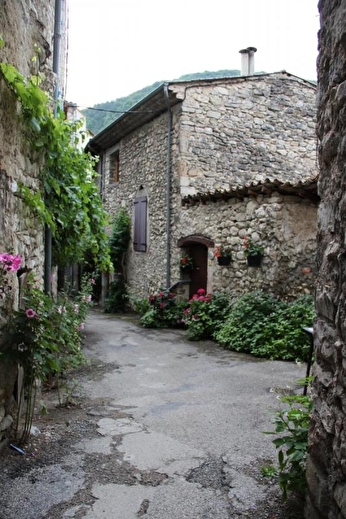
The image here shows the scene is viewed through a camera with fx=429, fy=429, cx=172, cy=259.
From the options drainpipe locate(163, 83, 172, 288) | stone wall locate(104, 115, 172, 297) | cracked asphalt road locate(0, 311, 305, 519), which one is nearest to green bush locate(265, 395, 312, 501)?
cracked asphalt road locate(0, 311, 305, 519)

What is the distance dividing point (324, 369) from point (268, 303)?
4.92 metres

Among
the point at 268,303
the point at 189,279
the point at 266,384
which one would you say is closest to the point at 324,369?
the point at 266,384

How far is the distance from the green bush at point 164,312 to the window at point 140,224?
2.06 meters

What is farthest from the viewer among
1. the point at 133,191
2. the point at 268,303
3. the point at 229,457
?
the point at 133,191

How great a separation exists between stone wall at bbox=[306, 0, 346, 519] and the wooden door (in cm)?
677

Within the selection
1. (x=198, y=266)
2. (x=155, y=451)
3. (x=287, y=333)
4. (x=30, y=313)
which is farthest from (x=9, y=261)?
(x=198, y=266)

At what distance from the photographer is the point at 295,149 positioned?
10.3m

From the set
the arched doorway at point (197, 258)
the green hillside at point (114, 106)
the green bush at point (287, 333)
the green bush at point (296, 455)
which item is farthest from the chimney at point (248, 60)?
the green hillside at point (114, 106)

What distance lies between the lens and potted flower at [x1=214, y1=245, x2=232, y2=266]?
303 inches

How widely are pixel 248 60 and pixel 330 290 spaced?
10221 millimetres

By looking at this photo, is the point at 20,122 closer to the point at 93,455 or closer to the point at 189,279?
the point at 93,455

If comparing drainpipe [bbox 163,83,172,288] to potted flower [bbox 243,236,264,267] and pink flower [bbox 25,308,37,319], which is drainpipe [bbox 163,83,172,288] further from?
pink flower [bbox 25,308,37,319]

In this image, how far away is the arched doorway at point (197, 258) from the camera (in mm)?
8719

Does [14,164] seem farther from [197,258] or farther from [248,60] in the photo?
[248,60]
